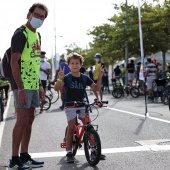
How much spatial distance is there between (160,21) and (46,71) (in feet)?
→ 55.3

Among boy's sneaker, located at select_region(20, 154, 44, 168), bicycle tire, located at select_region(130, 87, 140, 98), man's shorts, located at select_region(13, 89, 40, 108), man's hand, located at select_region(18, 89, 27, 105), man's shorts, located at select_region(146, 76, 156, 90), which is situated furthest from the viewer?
bicycle tire, located at select_region(130, 87, 140, 98)

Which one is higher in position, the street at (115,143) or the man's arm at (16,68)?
the man's arm at (16,68)

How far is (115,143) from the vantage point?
697 cm

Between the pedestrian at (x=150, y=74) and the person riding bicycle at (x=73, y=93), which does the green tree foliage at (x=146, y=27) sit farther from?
the person riding bicycle at (x=73, y=93)

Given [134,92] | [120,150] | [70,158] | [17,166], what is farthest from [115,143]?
[134,92]

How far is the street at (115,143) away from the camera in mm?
5398

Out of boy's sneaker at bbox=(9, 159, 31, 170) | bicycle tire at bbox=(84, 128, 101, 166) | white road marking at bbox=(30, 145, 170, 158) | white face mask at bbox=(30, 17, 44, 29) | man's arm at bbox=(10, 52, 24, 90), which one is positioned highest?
white face mask at bbox=(30, 17, 44, 29)

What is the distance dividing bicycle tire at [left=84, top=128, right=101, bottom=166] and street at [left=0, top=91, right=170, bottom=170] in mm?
87

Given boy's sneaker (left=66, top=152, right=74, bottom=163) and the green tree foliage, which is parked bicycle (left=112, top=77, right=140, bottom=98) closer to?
the green tree foliage

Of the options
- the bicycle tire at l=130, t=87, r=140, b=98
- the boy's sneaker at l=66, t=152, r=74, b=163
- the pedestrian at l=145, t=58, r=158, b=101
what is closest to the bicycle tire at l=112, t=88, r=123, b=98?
the bicycle tire at l=130, t=87, r=140, b=98

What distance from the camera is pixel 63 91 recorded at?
5.78 m

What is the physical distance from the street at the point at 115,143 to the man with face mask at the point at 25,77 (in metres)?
0.48

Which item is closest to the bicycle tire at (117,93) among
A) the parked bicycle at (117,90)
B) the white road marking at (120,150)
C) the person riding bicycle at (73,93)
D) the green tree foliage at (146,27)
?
the parked bicycle at (117,90)

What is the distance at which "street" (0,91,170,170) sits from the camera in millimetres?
5398
